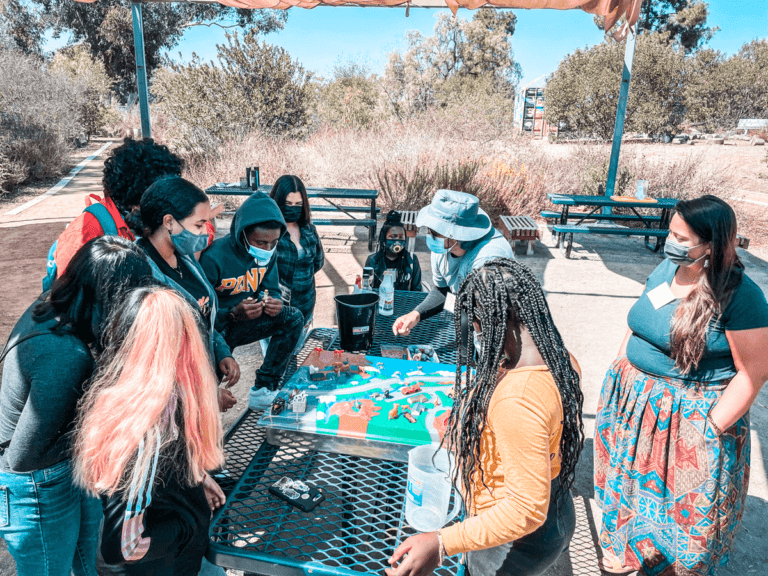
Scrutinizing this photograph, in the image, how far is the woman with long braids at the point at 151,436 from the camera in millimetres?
1291

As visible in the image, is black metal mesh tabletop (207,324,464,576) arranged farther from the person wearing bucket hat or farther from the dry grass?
the dry grass

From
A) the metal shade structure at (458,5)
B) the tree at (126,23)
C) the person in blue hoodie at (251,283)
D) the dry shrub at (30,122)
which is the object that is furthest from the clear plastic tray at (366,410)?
the tree at (126,23)

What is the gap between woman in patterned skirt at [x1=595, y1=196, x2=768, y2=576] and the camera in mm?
1959

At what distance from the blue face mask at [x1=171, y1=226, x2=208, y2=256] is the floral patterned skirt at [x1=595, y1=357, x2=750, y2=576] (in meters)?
2.09

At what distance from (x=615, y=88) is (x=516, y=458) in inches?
987

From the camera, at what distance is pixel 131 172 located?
2.63m

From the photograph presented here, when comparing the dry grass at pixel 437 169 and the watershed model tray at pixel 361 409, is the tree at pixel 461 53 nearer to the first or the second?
the dry grass at pixel 437 169

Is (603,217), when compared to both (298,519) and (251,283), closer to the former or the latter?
(251,283)

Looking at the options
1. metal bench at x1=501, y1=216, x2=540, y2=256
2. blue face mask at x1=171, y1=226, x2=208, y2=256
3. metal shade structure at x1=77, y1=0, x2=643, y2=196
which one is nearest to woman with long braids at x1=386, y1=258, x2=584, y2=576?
blue face mask at x1=171, y1=226, x2=208, y2=256

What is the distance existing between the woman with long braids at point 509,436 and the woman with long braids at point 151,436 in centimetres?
60

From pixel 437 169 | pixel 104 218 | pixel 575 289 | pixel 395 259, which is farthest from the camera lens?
pixel 437 169

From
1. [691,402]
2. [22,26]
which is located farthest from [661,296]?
[22,26]

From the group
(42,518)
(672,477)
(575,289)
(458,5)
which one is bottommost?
(575,289)

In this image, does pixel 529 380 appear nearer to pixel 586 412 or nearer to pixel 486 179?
pixel 586 412
